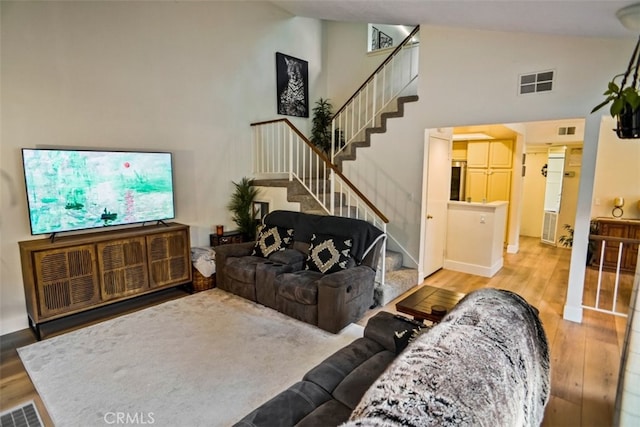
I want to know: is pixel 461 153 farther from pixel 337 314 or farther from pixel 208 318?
pixel 208 318

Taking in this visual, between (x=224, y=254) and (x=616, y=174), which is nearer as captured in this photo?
(x=224, y=254)

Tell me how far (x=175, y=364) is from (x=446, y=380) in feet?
8.04

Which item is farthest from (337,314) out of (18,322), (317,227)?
(18,322)

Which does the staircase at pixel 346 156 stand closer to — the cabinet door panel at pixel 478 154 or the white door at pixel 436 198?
the white door at pixel 436 198

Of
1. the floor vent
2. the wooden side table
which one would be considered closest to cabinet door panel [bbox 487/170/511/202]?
the wooden side table

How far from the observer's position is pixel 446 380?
1004 millimetres

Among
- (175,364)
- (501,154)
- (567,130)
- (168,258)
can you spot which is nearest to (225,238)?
(168,258)

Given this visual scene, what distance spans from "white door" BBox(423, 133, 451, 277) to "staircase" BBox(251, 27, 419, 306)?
48cm

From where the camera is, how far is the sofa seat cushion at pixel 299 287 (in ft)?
11.0

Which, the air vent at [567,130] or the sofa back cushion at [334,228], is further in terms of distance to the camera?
the air vent at [567,130]

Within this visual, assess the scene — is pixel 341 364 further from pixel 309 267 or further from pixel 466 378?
pixel 309 267

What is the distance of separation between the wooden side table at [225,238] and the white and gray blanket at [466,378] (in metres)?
3.94

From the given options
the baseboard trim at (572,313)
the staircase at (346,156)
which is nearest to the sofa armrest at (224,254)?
the staircase at (346,156)

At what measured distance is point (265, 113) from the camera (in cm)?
568
